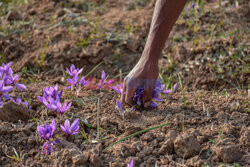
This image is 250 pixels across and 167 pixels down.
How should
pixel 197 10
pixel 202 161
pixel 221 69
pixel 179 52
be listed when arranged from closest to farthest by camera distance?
pixel 202 161 → pixel 221 69 → pixel 179 52 → pixel 197 10

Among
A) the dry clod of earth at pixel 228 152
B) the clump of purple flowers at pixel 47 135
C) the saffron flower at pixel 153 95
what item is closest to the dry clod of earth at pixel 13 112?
the clump of purple flowers at pixel 47 135

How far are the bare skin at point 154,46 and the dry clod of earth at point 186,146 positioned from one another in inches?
15.9

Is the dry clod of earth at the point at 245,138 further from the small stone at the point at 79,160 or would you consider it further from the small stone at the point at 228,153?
the small stone at the point at 79,160

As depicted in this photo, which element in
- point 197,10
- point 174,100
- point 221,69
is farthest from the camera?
point 197,10

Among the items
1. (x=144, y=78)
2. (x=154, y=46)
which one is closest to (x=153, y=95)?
(x=144, y=78)

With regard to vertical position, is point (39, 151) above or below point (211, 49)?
below

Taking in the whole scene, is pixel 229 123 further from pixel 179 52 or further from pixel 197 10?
pixel 197 10

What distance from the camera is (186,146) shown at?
6.33ft

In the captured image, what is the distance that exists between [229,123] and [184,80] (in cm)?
132

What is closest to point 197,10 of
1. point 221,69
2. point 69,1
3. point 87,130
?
point 221,69

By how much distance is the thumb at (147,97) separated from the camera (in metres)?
2.18

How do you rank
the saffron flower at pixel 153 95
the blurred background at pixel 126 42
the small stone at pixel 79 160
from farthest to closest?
the blurred background at pixel 126 42 < the saffron flower at pixel 153 95 < the small stone at pixel 79 160

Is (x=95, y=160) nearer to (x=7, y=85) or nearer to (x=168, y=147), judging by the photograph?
(x=168, y=147)

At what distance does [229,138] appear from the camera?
200 centimetres
